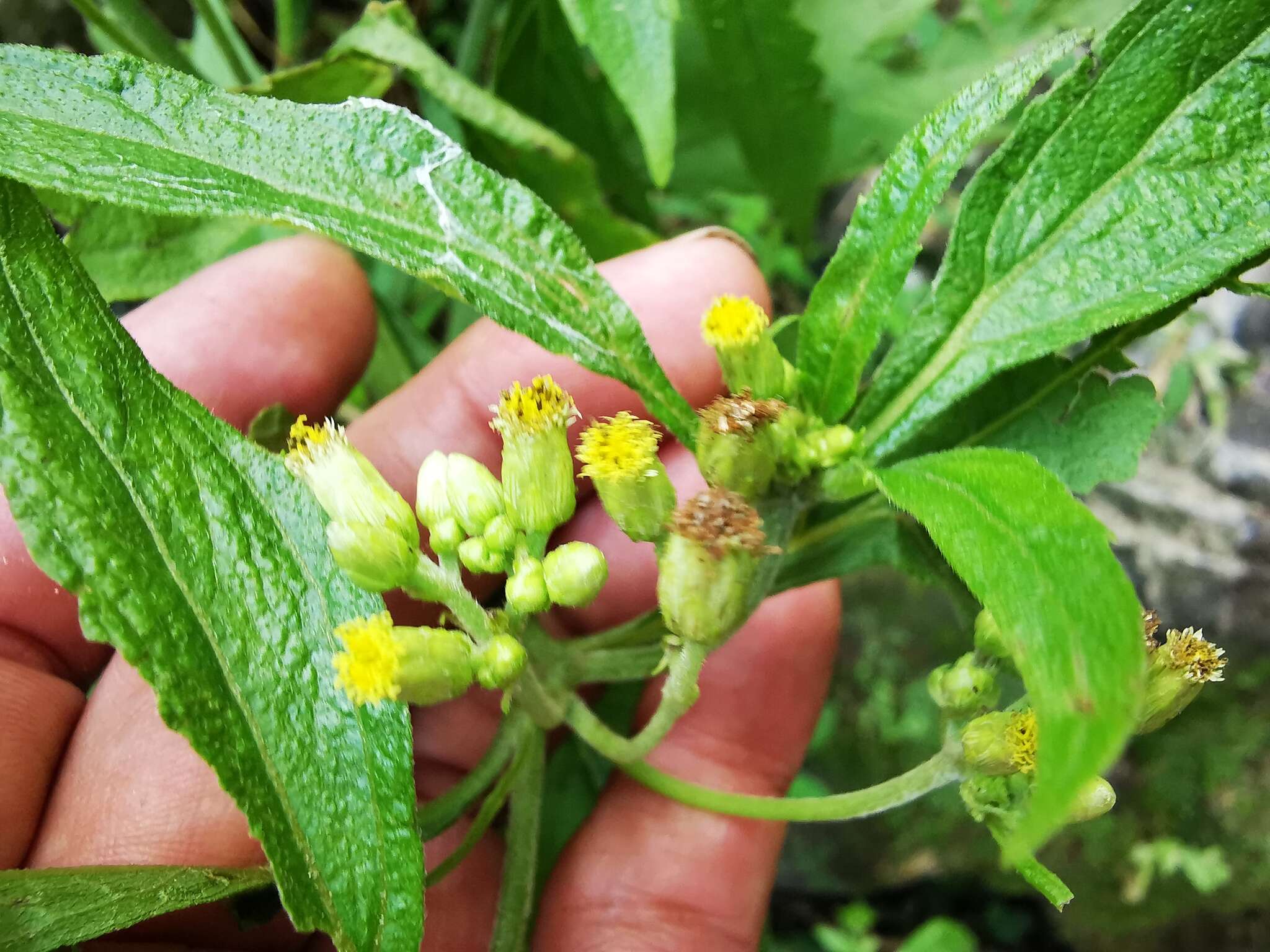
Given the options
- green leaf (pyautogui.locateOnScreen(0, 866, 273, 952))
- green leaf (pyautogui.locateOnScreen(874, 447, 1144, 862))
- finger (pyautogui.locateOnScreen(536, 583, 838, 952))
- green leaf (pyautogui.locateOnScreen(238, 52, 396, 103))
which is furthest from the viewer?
finger (pyautogui.locateOnScreen(536, 583, 838, 952))

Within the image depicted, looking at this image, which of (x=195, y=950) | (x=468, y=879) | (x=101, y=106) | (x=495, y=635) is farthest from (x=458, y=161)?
(x=468, y=879)

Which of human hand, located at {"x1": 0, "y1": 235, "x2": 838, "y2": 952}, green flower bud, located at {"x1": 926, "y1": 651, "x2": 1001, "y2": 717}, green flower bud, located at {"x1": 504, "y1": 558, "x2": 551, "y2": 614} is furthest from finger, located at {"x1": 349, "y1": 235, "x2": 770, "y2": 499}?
green flower bud, located at {"x1": 926, "y1": 651, "x2": 1001, "y2": 717}

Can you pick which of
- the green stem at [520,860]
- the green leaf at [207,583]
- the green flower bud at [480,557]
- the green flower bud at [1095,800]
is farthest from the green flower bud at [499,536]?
the green flower bud at [1095,800]

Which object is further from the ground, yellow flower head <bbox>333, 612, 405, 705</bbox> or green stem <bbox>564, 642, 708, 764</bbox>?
yellow flower head <bbox>333, 612, 405, 705</bbox>

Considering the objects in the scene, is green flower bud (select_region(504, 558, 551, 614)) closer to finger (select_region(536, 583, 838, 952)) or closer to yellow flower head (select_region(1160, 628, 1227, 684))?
yellow flower head (select_region(1160, 628, 1227, 684))

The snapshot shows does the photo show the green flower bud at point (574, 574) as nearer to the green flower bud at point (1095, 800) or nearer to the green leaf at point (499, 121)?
the green flower bud at point (1095, 800)

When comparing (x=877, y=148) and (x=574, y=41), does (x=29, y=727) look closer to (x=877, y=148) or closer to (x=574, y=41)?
(x=574, y=41)
